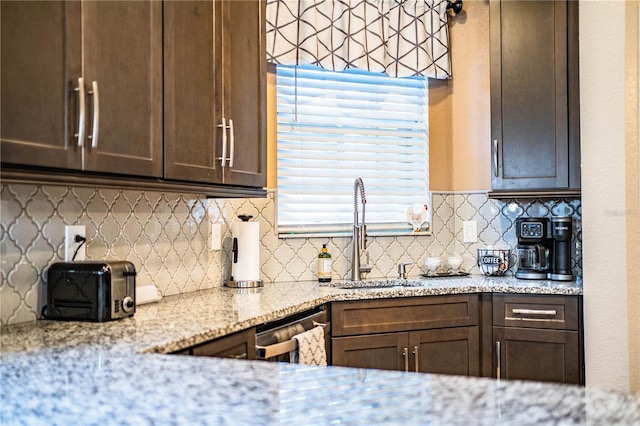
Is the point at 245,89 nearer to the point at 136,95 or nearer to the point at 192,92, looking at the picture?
the point at 192,92

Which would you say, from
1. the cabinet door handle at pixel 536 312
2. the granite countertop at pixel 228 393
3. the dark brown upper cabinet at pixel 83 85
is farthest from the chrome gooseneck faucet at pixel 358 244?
the granite countertop at pixel 228 393

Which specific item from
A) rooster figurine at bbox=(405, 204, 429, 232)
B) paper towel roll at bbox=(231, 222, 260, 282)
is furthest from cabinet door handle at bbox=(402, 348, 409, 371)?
rooster figurine at bbox=(405, 204, 429, 232)

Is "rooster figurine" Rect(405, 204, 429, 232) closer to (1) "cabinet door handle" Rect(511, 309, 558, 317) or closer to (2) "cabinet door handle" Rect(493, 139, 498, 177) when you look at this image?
(2) "cabinet door handle" Rect(493, 139, 498, 177)

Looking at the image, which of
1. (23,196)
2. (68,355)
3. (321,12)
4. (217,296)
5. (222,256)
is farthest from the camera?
(321,12)

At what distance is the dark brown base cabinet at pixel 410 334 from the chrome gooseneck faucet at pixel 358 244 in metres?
0.49

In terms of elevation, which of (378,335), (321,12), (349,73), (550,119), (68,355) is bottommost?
(378,335)

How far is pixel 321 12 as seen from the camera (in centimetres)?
355

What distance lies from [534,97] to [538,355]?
136cm

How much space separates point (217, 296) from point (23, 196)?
3.23 ft

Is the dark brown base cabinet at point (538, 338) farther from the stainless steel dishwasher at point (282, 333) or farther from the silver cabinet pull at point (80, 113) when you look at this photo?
the silver cabinet pull at point (80, 113)

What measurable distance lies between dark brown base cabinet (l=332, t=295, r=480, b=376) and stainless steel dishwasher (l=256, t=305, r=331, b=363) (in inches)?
8.5

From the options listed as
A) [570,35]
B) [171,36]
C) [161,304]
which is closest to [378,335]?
[161,304]

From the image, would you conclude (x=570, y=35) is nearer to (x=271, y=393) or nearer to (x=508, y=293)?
(x=508, y=293)

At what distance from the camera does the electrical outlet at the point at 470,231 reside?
3.86 metres
